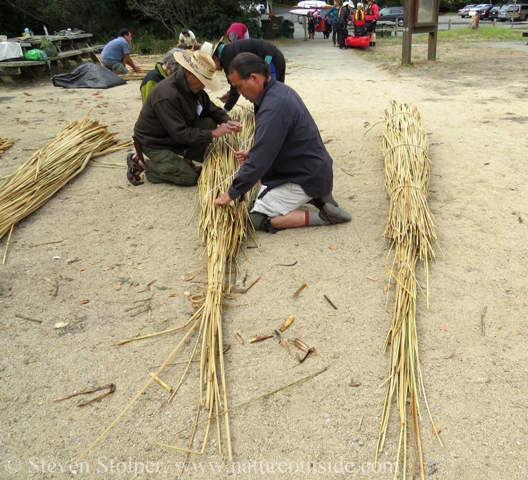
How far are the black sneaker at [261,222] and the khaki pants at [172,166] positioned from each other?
3.03ft

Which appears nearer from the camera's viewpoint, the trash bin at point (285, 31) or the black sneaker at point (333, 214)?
the black sneaker at point (333, 214)

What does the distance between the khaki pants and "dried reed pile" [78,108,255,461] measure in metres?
0.27

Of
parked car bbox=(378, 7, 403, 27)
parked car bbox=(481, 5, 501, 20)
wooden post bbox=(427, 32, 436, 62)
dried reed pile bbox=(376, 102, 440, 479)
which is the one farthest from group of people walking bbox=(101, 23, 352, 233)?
parked car bbox=(481, 5, 501, 20)

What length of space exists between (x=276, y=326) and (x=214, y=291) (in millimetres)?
360

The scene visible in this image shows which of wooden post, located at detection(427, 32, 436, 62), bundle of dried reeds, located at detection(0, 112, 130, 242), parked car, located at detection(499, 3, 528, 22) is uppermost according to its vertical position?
parked car, located at detection(499, 3, 528, 22)

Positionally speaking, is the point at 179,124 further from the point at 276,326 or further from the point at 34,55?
the point at 34,55

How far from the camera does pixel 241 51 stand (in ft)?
13.4

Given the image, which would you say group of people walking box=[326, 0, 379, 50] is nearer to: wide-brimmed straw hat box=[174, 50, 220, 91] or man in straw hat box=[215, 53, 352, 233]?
wide-brimmed straw hat box=[174, 50, 220, 91]

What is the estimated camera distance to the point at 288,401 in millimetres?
1837

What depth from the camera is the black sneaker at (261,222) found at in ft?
10.0

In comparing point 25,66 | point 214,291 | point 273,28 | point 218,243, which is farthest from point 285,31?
point 214,291

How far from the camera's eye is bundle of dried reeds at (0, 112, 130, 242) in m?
3.41

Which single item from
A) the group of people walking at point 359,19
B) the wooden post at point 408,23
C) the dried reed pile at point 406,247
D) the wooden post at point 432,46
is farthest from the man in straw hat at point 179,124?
the group of people walking at point 359,19

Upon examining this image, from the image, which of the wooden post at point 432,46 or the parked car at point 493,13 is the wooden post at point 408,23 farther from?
the parked car at point 493,13
